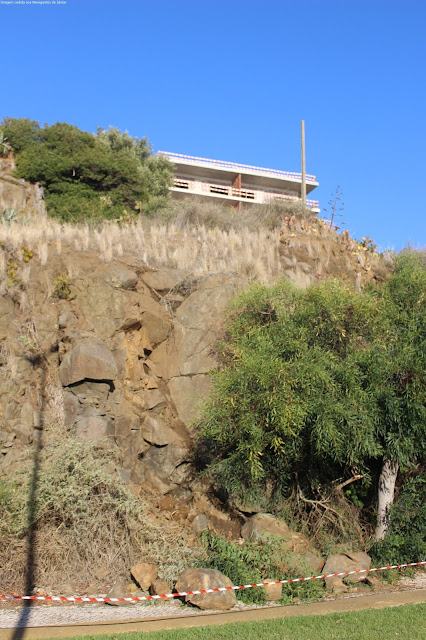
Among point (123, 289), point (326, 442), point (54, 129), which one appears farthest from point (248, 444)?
point (54, 129)

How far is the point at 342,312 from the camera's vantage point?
1117 centimetres

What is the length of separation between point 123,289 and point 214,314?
222cm

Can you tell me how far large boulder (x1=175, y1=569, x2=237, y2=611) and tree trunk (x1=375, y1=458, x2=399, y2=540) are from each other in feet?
11.4

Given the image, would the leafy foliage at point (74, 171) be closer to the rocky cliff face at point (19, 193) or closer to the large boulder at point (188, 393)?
the rocky cliff face at point (19, 193)

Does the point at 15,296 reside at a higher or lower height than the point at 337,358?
higher

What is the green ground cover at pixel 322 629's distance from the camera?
7004mm

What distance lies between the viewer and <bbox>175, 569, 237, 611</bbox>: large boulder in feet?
26.9

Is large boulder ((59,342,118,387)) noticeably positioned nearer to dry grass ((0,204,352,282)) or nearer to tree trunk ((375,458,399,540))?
dry grass ((0,204,352,282))

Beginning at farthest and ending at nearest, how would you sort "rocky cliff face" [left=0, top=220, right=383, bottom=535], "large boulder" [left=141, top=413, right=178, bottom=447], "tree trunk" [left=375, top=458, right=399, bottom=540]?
"large boulder" [left=141, top=413, right=178, bottom=447]
"rocky cliff face" [left=0, top=220, right=383, bottom=535]
"tree trunk" [left=375, top=458, right=399, bottom=540]

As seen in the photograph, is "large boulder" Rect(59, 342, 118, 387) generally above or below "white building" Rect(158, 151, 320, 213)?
below

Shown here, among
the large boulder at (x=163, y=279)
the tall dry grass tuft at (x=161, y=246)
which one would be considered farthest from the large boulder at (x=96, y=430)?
the tall dry grass tuft at (x=161, y=246)

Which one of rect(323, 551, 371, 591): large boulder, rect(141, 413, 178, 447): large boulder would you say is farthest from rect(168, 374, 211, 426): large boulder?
rect(323, 551, 371, 591): large boulder

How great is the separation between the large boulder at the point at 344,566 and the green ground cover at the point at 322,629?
53.5 inches

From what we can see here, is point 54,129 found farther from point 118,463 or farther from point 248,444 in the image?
point 248,444
